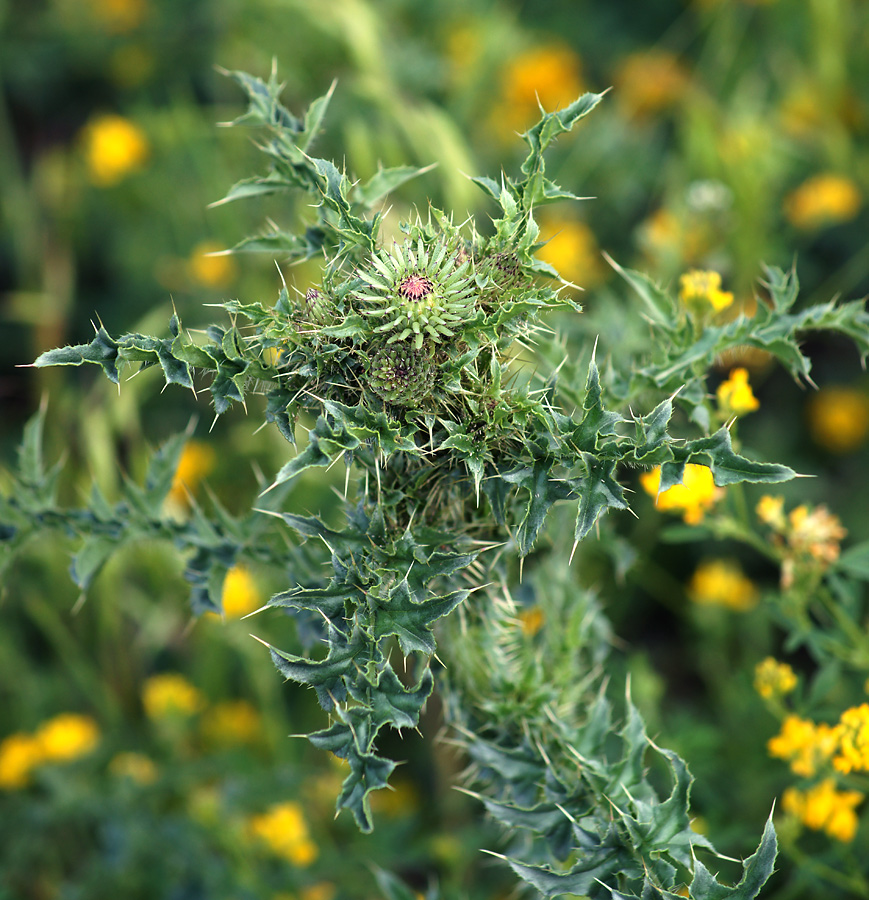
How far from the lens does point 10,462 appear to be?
3.62 metres

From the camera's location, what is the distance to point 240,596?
2.79 meters

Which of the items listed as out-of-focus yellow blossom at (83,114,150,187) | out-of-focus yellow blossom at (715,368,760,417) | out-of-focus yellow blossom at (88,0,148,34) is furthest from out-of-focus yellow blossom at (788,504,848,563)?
out-of-focus yellow blossom at (88,0,148,34)

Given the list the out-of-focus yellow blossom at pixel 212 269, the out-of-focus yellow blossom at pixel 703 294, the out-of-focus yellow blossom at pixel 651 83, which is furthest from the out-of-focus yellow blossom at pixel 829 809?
the out-of-focus yellow blossom at pixel 651 83

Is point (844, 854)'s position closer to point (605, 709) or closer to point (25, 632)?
point (605, 709)

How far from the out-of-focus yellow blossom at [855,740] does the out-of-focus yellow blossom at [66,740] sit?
221 cm

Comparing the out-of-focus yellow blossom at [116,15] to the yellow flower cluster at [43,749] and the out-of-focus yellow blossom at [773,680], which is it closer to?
the yellow flower cluster at [43,749]

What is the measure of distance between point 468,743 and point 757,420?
2287 mm

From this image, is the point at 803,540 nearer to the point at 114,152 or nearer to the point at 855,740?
the point at 855,740

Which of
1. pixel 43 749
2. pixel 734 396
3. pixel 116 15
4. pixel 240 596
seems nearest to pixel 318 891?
pixel 240 596

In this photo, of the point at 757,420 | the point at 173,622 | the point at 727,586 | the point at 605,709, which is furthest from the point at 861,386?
the point at 173,622

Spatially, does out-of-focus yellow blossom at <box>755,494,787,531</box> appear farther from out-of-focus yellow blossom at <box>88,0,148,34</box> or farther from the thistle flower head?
out-of-focus yellow blossom at <box>88,0,148,34</box>

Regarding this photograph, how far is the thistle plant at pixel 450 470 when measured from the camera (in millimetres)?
1272

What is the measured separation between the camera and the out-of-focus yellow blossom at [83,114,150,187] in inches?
148

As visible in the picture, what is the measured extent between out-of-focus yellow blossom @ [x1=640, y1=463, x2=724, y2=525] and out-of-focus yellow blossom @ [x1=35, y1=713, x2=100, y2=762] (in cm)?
202
